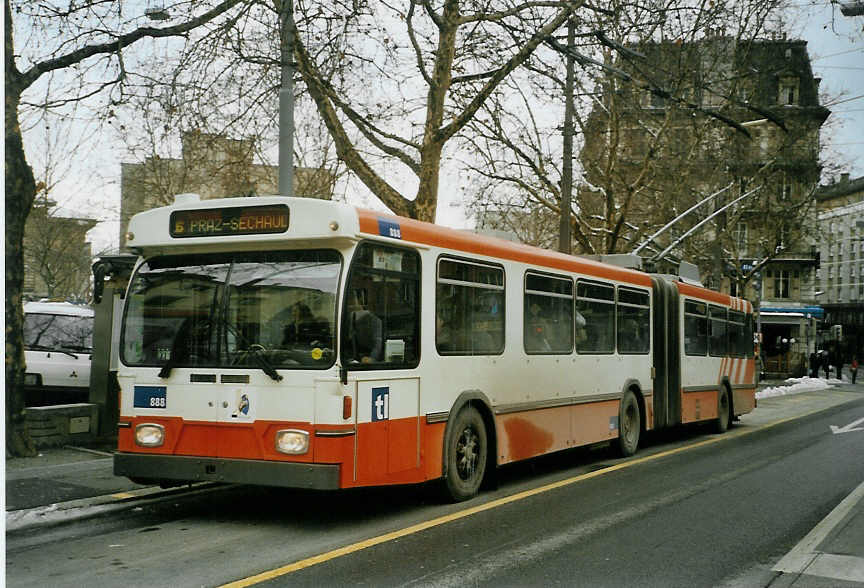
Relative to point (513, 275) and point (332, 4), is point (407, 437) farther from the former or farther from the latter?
point (332, 4)

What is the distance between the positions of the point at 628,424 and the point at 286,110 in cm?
689

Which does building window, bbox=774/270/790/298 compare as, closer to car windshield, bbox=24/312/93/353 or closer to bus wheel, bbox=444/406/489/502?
car windshield, bbox=24/312/93/353

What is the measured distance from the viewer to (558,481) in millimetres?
11969

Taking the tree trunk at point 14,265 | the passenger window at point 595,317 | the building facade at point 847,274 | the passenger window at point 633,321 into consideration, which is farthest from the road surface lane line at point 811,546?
the building facade at point 847,274

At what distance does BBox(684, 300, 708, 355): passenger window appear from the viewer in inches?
703

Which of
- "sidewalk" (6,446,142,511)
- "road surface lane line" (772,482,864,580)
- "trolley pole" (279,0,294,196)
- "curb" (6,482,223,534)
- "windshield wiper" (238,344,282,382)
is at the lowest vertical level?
"road surface lane line" (772,482,864,580)

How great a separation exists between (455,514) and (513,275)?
3.08 m

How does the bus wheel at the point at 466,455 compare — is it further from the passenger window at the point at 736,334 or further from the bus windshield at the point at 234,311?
the passenger window at the point at 736,334

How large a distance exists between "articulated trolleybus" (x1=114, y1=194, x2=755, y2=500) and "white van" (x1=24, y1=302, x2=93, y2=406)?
8.22m

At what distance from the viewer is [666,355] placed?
54.8 ft

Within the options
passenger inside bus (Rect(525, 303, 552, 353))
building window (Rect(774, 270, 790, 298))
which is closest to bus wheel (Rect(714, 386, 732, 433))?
passenger inside bus (Rect(525, 303, 552, 353))

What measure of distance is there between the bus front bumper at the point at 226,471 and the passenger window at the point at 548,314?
406 centimetres

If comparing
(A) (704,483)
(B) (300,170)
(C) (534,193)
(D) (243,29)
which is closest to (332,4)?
(D) (243,29)

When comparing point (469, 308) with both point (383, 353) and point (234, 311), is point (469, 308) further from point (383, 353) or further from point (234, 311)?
point (234, 311)
